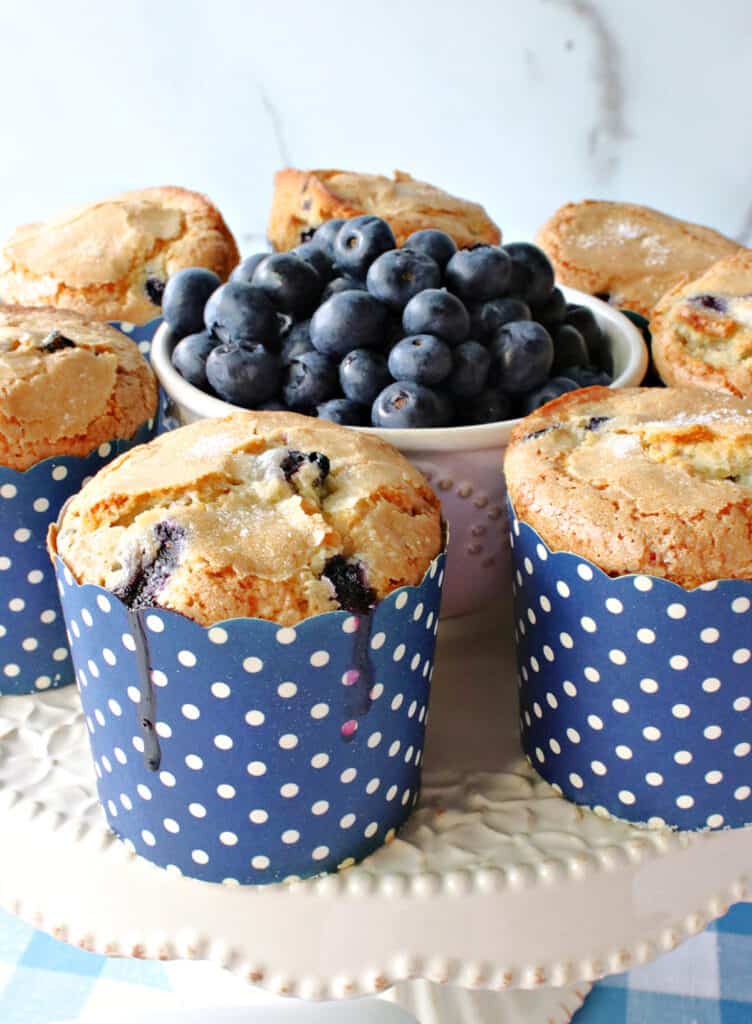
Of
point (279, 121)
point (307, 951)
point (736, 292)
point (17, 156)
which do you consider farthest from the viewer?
point (17, 156)

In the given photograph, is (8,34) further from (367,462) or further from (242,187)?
(367,462)

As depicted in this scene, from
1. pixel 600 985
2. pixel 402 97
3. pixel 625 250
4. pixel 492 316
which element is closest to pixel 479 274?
pixel 492 316

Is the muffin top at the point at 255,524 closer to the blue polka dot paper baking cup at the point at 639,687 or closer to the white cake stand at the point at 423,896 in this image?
the blue polka dot paper baking cup at the point at 639,687

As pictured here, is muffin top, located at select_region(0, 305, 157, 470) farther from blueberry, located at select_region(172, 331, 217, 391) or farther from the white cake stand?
the white cake stand

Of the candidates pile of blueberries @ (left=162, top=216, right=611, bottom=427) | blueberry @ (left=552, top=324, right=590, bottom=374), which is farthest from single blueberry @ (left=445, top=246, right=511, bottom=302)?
blueberry @ (left=552, top=324, right=590, bottom=374)

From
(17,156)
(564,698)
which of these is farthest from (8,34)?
(564,698)

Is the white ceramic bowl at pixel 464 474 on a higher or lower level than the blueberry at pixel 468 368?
lower

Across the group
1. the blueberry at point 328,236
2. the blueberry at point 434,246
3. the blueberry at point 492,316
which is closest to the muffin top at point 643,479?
the blueberry at point 492,316
